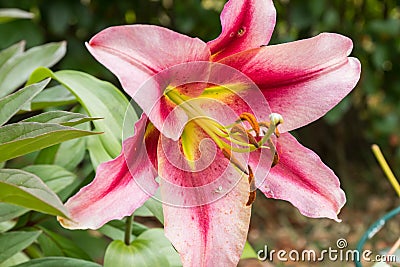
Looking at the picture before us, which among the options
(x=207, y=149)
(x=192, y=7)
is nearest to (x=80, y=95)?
(x=207, y=149)

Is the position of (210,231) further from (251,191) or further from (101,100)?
(101,100)

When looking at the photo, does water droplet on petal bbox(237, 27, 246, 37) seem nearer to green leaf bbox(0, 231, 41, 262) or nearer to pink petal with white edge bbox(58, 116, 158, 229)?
pink petal with white edge bbox(58, 116, 158, 229)

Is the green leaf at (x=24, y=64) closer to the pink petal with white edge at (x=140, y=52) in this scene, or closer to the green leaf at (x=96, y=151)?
the green leaf at (x=96, y=151)

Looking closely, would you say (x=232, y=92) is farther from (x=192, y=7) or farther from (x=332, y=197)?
(x=192, y=7)

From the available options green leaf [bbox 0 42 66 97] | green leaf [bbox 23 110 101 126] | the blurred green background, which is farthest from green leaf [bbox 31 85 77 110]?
the blurred green background

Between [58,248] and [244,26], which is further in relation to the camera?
[58,248]

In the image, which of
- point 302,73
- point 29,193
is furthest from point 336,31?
point 29,193

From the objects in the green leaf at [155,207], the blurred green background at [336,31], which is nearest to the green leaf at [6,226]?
the green leaf at [155,207]
